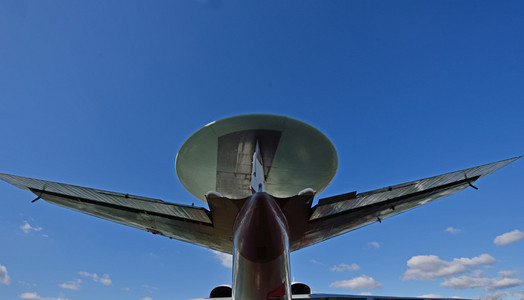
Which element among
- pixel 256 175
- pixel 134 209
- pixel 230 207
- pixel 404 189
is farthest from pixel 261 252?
pixel 404 189

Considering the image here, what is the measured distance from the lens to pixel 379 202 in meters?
5.53

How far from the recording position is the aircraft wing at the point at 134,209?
15.1 feet

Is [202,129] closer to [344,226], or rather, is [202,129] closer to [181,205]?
[181,205]

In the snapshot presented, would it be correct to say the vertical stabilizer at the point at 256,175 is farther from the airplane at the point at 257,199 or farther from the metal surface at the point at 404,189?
the metal surface at the point at 404,189

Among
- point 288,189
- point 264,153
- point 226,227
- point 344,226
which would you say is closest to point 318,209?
point 344,226

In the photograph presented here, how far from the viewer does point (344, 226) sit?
21.3ft

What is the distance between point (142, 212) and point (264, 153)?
3.20 meters

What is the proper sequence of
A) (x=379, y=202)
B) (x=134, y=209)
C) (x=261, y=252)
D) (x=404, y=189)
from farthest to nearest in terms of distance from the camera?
(x=379, y=202), (x=134, y=209), (x=404, y=189), (x=261, y=252)

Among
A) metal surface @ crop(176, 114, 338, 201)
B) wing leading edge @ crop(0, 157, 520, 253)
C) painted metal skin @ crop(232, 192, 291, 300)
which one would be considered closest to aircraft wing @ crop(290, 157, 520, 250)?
wing leading edge @ crop(0, 157, 520, 253)

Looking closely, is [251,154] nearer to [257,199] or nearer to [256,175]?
[256,175]

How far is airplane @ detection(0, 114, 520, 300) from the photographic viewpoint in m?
4.51

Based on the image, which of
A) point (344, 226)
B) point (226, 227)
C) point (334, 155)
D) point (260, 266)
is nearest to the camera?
point (260, 266)

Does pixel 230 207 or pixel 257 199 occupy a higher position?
pixel 230 207

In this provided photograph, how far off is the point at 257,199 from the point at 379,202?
2563 millimetres
